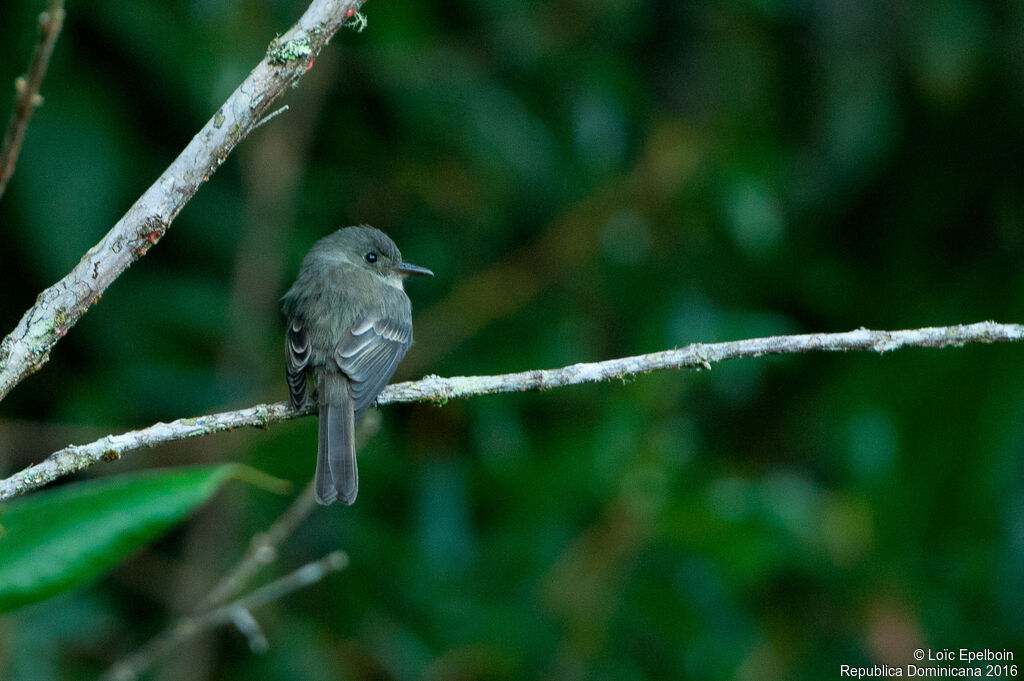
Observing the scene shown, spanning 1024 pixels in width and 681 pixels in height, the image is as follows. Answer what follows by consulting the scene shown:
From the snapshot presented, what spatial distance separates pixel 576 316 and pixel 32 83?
4040 millimetres

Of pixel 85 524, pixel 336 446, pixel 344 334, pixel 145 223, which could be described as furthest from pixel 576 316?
pixel 145 223

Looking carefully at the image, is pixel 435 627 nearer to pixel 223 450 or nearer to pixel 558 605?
pixel 558 605

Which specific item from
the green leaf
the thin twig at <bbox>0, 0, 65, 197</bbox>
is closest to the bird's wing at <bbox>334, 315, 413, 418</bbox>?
the green leaf

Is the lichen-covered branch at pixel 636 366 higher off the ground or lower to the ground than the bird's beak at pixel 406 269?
lower

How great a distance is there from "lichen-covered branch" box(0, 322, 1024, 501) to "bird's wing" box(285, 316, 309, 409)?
935 mm

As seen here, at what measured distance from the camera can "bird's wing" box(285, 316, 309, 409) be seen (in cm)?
367

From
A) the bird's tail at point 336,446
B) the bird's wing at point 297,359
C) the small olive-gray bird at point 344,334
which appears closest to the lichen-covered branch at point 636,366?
the bird's tail at point 336,446

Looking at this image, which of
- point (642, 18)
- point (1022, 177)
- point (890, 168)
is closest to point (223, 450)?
point (642, 18)

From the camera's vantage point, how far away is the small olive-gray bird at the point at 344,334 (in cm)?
358

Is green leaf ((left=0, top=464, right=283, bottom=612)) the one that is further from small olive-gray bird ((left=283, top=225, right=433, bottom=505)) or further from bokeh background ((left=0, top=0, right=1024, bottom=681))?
bokeh background ((left=0, top=0, right=1024, bottom=681))

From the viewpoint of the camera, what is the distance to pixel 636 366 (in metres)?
2.58

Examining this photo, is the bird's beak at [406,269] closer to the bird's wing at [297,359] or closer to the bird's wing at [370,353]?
the bird's wing at [370,353]

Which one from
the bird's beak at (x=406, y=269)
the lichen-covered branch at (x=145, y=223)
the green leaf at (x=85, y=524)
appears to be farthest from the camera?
the bird's beak at (x=406, y=269)

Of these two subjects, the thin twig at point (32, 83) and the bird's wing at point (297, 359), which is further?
the bird's wing at point (297, 359)
